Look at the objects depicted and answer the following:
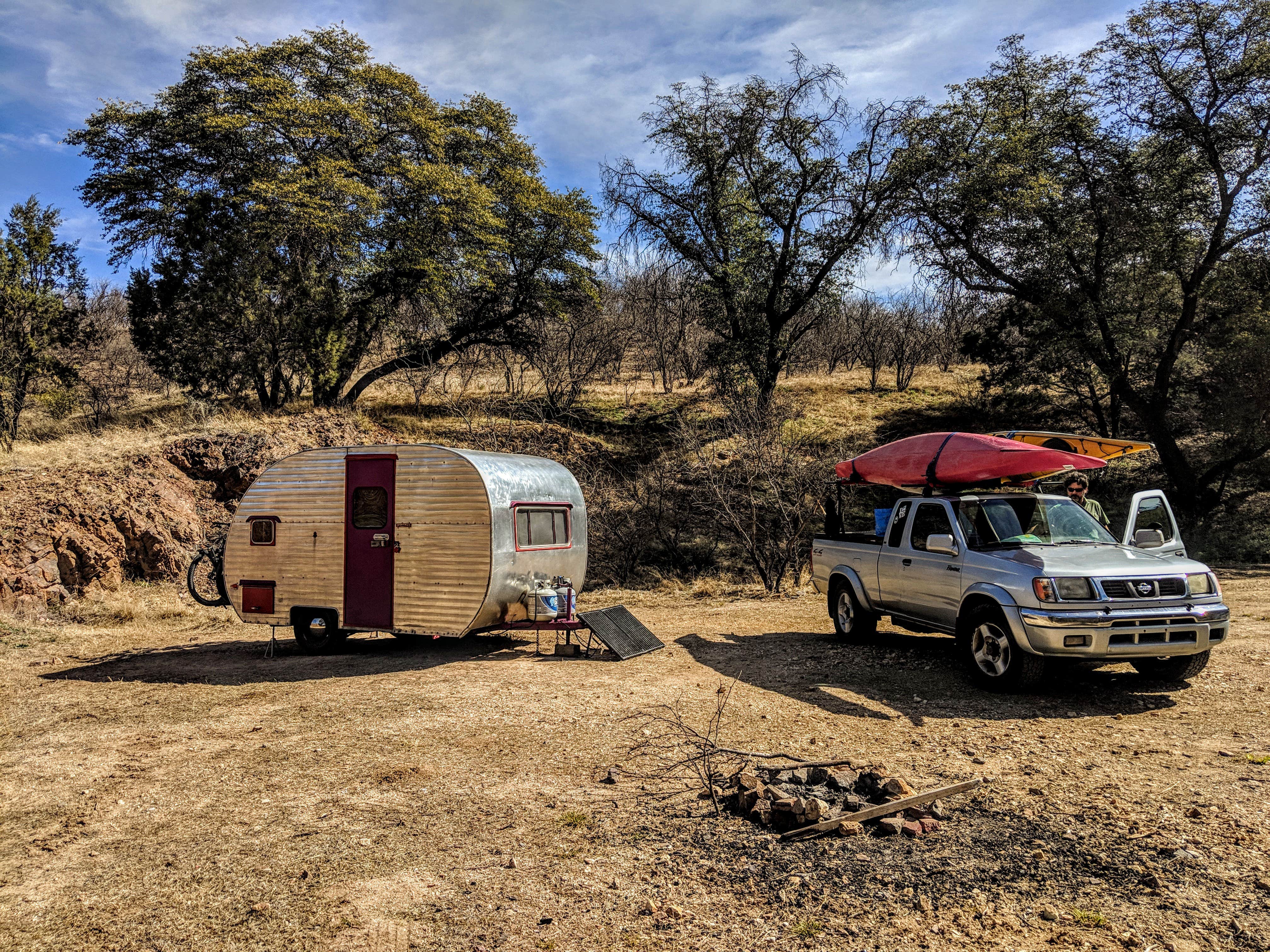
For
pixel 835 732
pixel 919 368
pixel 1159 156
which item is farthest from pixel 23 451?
pixel 919 368

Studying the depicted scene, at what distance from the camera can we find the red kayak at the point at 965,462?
27.3 feet

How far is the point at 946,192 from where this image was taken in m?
25.5

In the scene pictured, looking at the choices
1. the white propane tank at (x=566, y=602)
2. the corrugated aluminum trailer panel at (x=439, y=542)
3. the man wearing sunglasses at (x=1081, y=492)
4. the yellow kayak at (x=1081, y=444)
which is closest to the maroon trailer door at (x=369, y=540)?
the corrugated aluminum trailer panel at (x=439, y=542)

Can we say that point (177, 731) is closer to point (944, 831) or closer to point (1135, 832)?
point (944, 831)

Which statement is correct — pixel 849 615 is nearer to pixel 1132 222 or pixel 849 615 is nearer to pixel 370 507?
pixel 370 507

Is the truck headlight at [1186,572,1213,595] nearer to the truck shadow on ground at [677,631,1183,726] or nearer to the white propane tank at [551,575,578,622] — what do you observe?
the truck shadow on ground at [677,631,1183,726]

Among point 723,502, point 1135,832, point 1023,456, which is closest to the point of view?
point 1135,832

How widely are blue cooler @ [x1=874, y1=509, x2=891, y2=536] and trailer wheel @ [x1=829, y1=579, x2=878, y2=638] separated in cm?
76

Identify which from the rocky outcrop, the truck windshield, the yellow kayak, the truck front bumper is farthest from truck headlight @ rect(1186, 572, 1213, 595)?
the rocky outcrop

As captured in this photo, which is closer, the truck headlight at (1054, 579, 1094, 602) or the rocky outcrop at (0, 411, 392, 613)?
the truck headlight at (1054, 579, 1094, 602)

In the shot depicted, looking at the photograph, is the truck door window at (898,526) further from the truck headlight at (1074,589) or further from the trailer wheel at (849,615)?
the truck headlight at (1074,589)

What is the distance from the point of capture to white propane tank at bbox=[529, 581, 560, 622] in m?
10.1

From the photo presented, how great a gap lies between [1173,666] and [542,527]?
7063 millimetres

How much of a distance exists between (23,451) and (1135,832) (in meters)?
20.6
